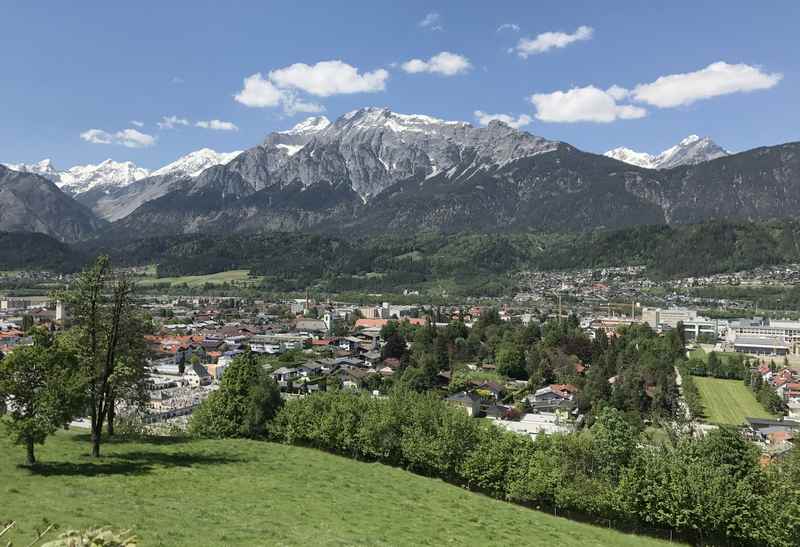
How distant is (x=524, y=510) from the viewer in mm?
25312

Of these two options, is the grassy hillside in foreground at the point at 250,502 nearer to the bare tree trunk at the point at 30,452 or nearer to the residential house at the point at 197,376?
the bare tree trunk at the point at 30,452

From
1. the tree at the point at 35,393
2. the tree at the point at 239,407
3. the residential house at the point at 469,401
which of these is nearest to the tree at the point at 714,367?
the residential house at the point at 469,401

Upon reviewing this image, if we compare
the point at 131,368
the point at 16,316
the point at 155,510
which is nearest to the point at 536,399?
the point at 131,368

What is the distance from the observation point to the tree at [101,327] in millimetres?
23203

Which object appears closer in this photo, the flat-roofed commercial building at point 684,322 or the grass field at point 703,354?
the grass field at point 703,354

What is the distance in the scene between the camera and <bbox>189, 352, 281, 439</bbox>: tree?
3444 centimetres

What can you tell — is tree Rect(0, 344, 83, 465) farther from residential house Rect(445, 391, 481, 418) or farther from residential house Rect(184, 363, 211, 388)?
residential house Rect(184, 363, 211, 388)

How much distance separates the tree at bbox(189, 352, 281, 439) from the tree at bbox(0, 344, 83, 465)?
14.2m

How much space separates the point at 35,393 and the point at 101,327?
13.4 feet

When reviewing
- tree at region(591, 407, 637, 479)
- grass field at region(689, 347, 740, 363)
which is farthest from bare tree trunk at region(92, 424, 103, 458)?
grass field at region(689, 347, 740, 363)

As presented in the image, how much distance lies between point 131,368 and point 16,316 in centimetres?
11951

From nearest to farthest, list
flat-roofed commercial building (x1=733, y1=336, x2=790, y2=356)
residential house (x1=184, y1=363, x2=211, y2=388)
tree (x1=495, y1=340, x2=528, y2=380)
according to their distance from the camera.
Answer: residential house (x1=184, y1=363, x2=211, y2=388) → tree (x1=495, y1=340, x2=528, y2=380) → flat-roofed commercial building (x1=733, y1=336, x2=790, y2=356)

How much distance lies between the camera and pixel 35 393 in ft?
66.1

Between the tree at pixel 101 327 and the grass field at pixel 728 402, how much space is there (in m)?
51.8
